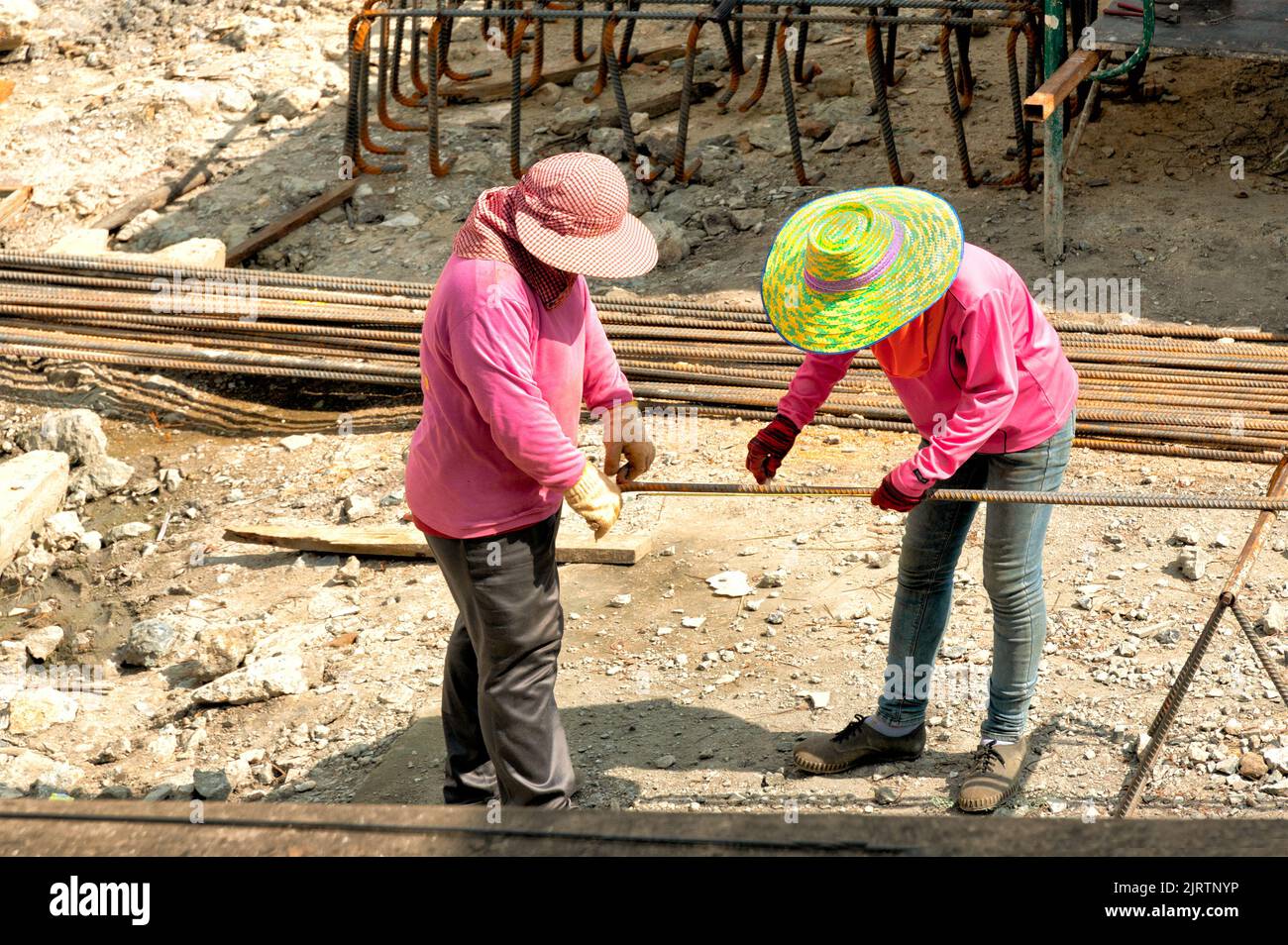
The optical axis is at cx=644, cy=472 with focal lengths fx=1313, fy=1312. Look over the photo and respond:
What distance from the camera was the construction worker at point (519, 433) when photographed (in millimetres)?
3021

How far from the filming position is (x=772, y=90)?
10.0 metres

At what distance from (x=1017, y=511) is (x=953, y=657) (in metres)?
1.16

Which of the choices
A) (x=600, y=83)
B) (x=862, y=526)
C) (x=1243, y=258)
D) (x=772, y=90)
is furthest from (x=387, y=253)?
(x=1243, y=258)

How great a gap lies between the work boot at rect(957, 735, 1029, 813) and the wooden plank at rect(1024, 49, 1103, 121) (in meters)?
3.78

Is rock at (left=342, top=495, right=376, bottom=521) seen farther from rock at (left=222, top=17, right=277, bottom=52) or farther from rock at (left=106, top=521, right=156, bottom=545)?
rock at (left=222, top=17, right=277, bottom=52)

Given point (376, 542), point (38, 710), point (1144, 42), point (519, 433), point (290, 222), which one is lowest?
point (38, 710)

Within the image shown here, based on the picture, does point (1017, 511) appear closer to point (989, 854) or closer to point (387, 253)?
point (989, 854)

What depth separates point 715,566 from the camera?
17.3 ft

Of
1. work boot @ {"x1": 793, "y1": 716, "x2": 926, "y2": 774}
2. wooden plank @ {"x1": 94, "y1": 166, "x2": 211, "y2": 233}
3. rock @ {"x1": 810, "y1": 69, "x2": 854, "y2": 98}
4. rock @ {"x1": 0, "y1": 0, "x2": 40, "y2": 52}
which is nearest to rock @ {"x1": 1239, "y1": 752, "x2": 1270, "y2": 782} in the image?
A: work boot @ {"x1": 793, "y1": 716, "x2": 926, "y2": 774}

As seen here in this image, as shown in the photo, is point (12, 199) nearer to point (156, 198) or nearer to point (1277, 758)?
point (156, 198)

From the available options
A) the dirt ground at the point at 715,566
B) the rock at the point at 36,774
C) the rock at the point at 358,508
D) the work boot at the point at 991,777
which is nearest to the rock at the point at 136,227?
the dirt ground at the point at 715,566

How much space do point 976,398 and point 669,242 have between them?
5.26 m

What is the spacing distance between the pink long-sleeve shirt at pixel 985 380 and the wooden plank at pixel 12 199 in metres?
8.12

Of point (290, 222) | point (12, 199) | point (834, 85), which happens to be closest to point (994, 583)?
point (290, 222)
